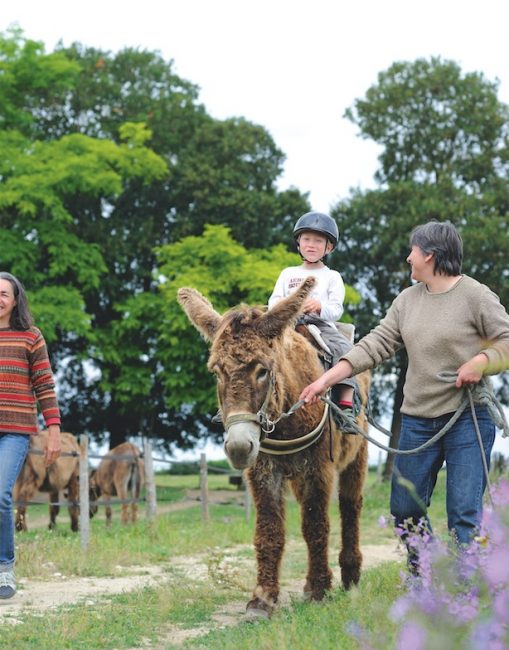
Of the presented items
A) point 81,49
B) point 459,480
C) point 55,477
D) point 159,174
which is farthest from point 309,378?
point 81,49

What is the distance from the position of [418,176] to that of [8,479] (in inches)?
1178

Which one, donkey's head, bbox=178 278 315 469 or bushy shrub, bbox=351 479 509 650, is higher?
donkey's head, bbox=178 278 315 469

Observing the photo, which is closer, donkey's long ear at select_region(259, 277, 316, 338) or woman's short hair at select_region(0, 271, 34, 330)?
donkey's long ear at select_region(259, 277, 316, 338)

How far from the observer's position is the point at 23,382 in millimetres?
7812

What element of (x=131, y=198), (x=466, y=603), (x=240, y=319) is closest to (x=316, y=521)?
(x=240, y=319)

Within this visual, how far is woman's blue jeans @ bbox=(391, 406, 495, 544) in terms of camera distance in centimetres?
563

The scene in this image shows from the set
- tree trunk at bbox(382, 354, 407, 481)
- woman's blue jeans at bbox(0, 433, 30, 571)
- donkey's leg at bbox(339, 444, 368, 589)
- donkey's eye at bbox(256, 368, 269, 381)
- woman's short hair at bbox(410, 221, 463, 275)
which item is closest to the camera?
woman's short hair at bbox(410, 221, 463, 275)

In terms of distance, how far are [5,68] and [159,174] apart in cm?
589

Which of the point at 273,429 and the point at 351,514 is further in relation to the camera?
the point at 351,514

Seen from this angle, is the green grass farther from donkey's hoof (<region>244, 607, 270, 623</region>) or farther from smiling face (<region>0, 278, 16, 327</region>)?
smiling face (<region>0, 278, 16, 327</region>)

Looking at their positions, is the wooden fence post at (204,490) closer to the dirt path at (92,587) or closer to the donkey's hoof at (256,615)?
the dirt path at (92,587)

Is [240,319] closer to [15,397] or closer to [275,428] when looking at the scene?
[275,428]

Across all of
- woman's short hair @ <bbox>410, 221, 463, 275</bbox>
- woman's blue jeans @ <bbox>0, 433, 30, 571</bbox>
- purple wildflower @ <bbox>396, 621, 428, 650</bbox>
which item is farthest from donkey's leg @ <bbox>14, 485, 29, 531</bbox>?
purple wildflower @ <bbox>396, 621, 428, 650</bbox>

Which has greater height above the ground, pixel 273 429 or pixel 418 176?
pixel 418 176
